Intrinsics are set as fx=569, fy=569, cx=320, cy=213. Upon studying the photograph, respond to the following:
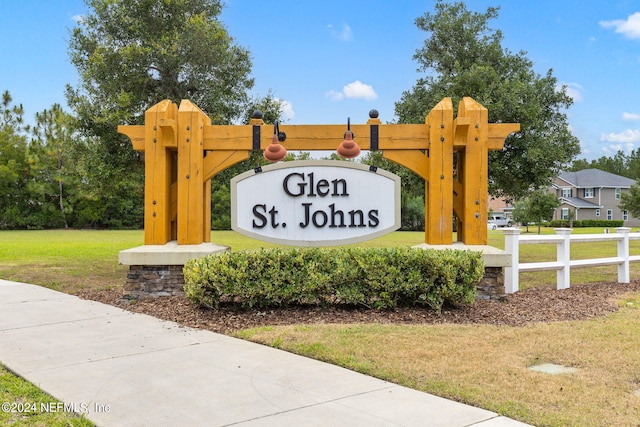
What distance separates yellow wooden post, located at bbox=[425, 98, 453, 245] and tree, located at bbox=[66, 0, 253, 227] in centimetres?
808

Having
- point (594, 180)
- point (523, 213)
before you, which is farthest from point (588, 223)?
point (523, 213)

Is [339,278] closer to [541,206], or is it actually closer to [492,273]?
[492,273]

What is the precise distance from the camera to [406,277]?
6.73 metres

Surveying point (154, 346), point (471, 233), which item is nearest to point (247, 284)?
point (154, 346)

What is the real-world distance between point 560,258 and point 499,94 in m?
5.74

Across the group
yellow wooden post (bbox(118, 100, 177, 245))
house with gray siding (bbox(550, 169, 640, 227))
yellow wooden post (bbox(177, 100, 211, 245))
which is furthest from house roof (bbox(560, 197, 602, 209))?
yellow wooden post (bbox(118, 100, 177, 245))

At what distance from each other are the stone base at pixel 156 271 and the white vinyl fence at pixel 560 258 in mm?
4452

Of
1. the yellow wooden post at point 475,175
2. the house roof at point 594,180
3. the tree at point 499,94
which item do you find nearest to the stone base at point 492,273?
the yellow wooden post at point 475,175

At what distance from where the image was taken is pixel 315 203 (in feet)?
24.8

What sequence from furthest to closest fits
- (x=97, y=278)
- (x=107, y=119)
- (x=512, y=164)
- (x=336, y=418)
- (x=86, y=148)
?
(x=86, y=148) < (x=512, y=164) < (x=107, y=119) < (x=97, y=278) < (x=336, y=418)

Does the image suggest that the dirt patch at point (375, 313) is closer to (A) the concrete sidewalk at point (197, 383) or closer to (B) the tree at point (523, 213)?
(A) the concrete sidewalk at point (197, 383)

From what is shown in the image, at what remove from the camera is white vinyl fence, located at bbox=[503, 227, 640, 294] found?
8609mm

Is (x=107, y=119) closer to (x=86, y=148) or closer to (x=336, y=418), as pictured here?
(x=86, y=148)

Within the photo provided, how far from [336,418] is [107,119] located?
11.7 meters
